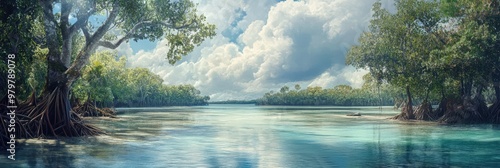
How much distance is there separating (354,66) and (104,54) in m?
39.9

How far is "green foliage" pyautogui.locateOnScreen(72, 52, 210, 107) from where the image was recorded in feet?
194

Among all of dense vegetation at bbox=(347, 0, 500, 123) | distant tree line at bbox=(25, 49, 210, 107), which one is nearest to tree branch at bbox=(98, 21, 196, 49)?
distant tree line at bbox=(25, 49, 210, 107)

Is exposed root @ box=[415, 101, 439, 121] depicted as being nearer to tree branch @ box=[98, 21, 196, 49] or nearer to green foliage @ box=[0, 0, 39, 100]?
tree branch @ box=[98, 21, 196, 49]

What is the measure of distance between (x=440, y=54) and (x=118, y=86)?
6131 centimetres

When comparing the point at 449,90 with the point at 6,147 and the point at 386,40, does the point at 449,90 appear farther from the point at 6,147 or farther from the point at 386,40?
the point at 6,147

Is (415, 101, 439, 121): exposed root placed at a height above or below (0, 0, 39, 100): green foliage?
below

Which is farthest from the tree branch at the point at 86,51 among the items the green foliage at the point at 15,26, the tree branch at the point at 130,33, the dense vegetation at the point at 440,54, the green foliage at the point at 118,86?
the green foliage at the point at 118,86

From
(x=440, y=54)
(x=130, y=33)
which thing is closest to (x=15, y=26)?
(x=130, y=33)

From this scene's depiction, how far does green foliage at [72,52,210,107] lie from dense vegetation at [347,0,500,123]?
30.3 metres

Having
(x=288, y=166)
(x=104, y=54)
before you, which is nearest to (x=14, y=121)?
(x=288, y=166)

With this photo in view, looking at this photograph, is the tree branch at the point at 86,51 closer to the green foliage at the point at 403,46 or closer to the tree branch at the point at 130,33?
the tree branch at the point at 130,33

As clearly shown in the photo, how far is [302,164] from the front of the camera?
14.8 metres

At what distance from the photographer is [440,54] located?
40125 millimetres

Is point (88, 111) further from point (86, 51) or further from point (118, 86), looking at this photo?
point (118, 86)
